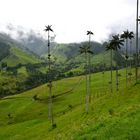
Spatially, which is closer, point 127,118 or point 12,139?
point 127,118

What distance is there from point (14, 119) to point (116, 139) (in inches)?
6346

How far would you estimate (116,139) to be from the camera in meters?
22.6

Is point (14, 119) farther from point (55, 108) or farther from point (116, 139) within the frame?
point (116, 139)

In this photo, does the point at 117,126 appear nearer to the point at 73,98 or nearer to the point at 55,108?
the point at 55,108

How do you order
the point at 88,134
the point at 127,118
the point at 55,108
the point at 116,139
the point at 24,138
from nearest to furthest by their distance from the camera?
1. the point at 116,139
2. the point at 88,134
3. the point at 127,118
4. the point at 24,138
5. the point at 55,108

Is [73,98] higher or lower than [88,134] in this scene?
lower

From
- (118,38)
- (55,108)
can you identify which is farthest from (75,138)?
(55,108)

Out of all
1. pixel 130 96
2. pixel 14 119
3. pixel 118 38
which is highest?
pixel 118 38

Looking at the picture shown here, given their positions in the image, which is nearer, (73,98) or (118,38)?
(118,38)

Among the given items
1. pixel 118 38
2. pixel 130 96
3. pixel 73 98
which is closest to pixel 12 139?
pixel 130 96

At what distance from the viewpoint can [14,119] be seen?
588 ft

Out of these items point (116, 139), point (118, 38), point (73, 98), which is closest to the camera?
point (116, 139)

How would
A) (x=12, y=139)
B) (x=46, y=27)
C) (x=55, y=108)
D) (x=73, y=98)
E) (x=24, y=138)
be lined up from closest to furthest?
(x=24, y=138)
(x=12, y=139)
(x=46, y=27)
(x=55, y=108)
(x=73, y=98)

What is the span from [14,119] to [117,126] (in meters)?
158
